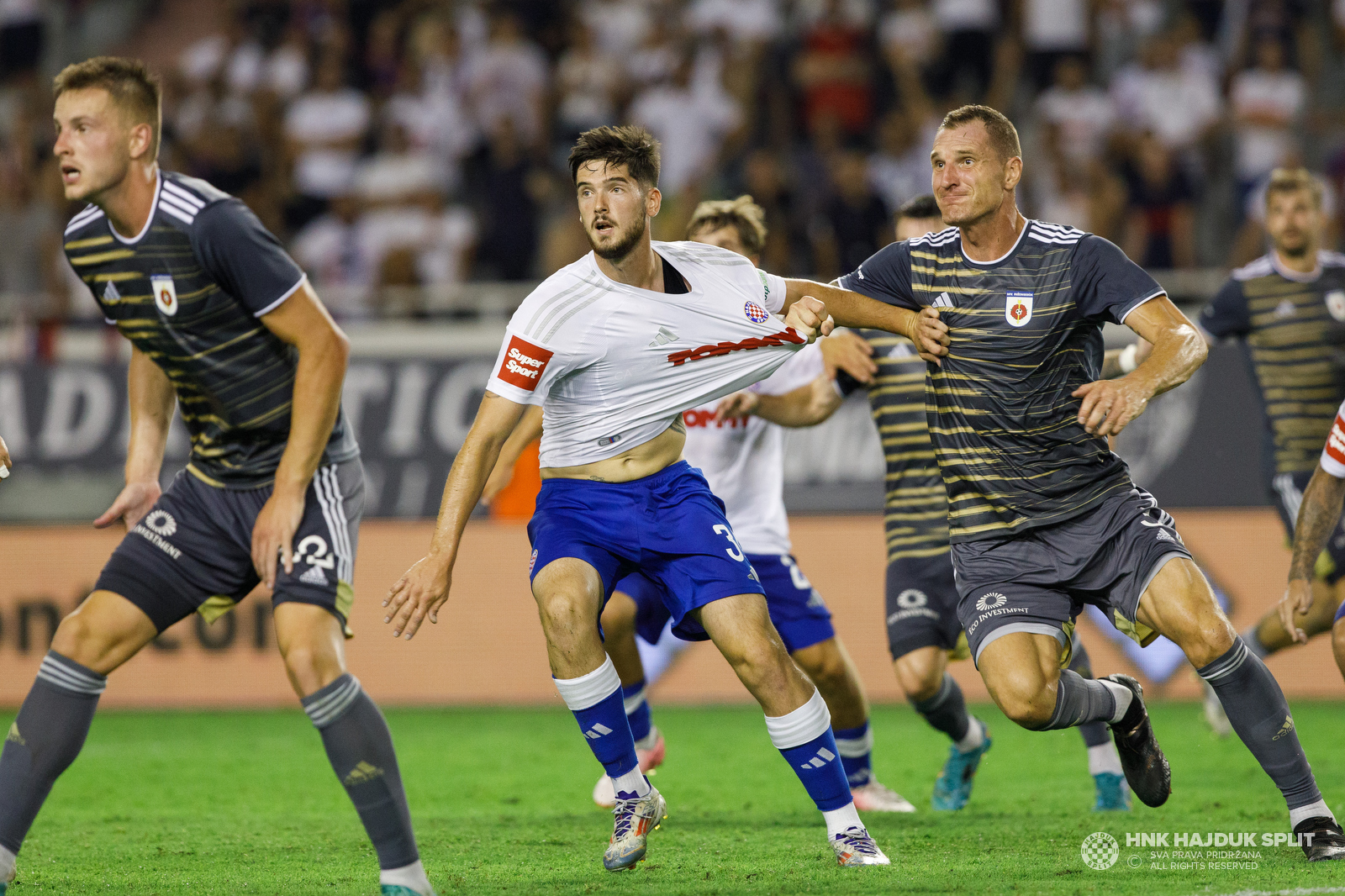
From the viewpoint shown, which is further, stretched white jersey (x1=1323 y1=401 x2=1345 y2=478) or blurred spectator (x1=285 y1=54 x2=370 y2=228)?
blurred spectator (x1=285 y1=54 x2=370 y2=228)

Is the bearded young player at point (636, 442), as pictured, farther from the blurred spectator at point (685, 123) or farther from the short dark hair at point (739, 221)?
the blurred spectator at point (685, 123)

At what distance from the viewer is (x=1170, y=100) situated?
1432 centimetres

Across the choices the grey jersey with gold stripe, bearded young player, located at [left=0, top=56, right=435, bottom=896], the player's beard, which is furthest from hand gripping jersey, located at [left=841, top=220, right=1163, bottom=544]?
the grey jersey with gold stripe

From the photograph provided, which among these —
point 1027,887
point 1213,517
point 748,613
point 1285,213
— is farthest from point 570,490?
point 1213,517

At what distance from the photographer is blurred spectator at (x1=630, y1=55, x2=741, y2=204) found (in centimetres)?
1471

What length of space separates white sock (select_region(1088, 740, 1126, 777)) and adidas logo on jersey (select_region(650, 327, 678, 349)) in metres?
2.84

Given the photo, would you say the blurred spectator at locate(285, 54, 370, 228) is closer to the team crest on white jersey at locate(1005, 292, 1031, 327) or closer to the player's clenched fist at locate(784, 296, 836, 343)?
the player's clenched fist at locate(784, 296, 836, 343)

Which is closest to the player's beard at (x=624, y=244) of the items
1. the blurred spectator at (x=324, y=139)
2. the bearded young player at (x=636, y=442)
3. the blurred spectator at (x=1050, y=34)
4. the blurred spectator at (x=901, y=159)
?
the bearded young player at (x=636, y=442)

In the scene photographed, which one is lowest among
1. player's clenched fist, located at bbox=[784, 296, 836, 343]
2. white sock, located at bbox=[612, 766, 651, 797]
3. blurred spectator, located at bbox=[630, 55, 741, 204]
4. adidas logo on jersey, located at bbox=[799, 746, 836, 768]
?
white sock, located at bbox=[612, 766, 651, 797]

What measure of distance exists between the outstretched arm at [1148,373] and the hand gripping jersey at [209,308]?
2478 millimetres

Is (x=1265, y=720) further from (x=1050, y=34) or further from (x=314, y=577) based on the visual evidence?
(x=1050, y=34)

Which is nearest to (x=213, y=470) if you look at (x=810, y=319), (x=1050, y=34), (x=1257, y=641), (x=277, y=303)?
(x=277, y=303)

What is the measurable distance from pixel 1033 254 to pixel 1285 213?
133 inches

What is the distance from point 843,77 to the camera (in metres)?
14.8
